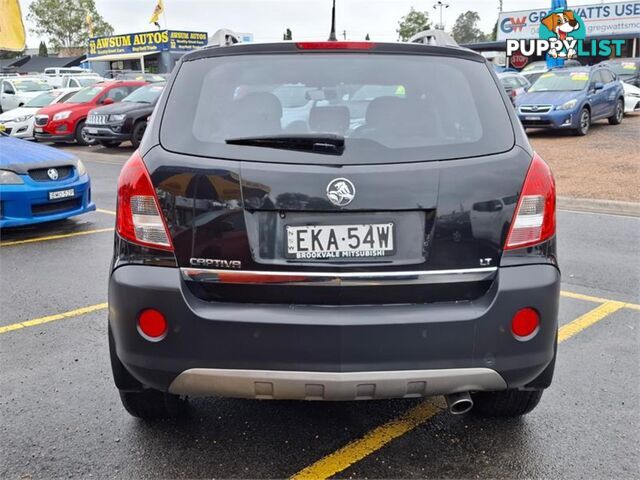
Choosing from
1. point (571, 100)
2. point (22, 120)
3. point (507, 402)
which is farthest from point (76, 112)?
point (507, 402)

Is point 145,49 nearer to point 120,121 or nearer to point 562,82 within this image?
point 120,121

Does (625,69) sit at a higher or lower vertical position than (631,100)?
higher

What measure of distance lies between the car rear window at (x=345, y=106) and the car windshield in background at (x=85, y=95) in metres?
17.2

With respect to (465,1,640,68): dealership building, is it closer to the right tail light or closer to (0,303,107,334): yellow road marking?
(0,303,107,334): yellow road marking

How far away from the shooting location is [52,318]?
475 centimetres

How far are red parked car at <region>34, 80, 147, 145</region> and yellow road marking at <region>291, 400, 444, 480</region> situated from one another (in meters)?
15.8

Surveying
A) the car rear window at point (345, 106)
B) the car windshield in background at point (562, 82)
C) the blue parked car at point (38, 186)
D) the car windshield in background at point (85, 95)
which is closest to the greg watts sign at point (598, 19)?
the car windshield in background at point (562, 82)

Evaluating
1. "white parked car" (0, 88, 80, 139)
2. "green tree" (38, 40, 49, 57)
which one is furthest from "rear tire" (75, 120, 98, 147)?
"green tree" (38, 40, 49, 57)

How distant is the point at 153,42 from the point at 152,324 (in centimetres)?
5660

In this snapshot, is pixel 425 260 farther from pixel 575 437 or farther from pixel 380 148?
pixel 575 437

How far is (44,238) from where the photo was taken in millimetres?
7480

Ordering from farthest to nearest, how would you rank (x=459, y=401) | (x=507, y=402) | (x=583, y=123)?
1. (x=583, y=123)
2. (x=507, y=402)
3. (x=459, y=401)

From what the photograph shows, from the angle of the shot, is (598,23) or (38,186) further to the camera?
(598,23)

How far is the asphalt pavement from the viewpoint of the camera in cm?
284
